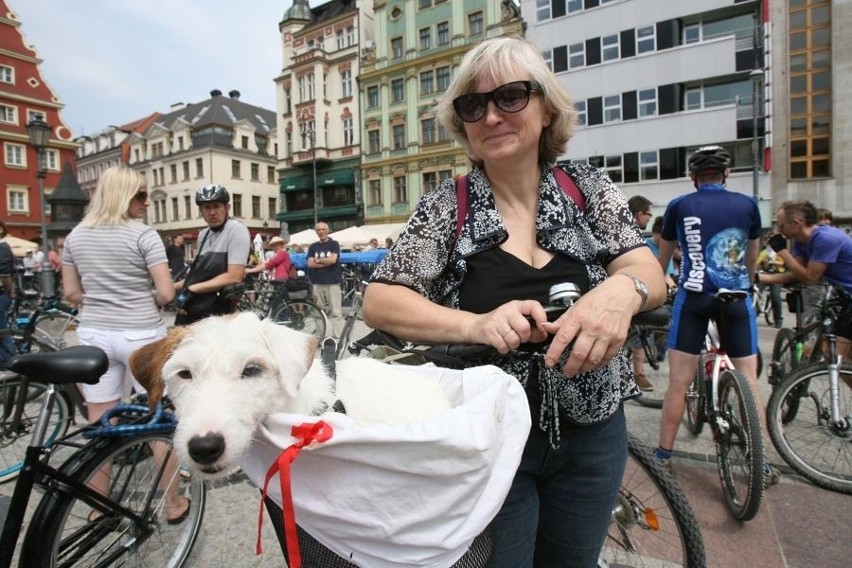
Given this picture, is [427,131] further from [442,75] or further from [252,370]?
[252,370]

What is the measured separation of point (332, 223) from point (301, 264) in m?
22.1

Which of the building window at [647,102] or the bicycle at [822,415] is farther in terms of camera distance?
the building window at [647,102]

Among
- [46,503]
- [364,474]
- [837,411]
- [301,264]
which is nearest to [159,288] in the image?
[46,503]

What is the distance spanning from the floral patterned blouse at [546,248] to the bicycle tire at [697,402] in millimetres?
2516

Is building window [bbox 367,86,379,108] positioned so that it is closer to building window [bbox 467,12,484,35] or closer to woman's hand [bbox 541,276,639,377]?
building window [bbox 467,12,484,35]

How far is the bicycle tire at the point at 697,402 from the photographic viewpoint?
361cm

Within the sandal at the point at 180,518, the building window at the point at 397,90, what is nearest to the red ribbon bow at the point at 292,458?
the sandal at the point at 180,518

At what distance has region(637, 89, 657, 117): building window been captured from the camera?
1002 inches

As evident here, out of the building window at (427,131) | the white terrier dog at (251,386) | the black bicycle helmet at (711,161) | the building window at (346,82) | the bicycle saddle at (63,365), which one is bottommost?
the bicycle saddle at (63,365)

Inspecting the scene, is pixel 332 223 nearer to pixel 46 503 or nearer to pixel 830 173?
pixel 830 173

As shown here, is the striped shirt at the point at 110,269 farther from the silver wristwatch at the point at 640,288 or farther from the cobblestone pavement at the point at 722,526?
the silver wristwatch at the point at 640,288

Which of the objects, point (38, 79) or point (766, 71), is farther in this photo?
point (38, 79)

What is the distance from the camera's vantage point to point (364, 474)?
911 mm

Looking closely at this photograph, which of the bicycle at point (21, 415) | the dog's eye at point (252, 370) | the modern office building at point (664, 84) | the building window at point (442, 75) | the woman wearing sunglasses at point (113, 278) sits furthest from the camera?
the building window at point (442, 75)
